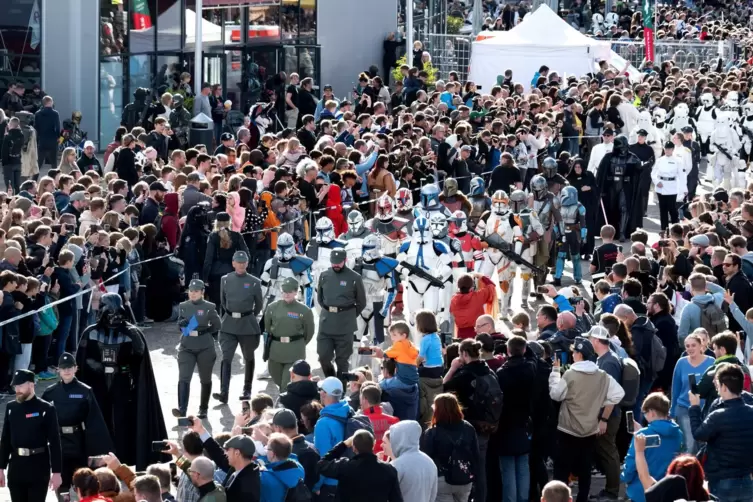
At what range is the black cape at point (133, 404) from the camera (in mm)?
12750

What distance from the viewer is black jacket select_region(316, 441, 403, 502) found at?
32.3 feet

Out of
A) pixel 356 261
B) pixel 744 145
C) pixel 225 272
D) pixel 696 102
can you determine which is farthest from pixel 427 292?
pixel 696 102

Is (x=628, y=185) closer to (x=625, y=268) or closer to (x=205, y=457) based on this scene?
(x=625, y=268)

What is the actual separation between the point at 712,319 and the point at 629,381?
5.82ft

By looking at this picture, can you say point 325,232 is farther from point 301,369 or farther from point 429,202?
point 301,369

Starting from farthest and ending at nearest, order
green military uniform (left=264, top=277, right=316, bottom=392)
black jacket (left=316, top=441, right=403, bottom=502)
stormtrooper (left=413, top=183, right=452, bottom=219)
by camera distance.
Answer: stormtrooper (left=413, top=183, right=452, bottom=219)
green military uniform (left=264, top=277, right=316, bottom=392)
black jacket (left=316, top=441, right=403, bottom=502)

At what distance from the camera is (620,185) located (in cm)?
2316

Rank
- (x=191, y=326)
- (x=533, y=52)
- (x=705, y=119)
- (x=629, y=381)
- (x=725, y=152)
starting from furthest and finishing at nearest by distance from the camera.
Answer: (x=533, y=52) → (x=705, y=119) → (x=725, y=152) → (x=191, y=326) → (x=629, y=381)

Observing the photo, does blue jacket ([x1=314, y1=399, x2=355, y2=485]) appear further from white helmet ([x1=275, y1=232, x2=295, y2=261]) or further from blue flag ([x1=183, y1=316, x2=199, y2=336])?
white helmet ([x1=275, y1=232, x2=295, y2=261])

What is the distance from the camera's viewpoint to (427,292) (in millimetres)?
16609

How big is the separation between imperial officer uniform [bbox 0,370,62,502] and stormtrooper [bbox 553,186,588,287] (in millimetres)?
10351

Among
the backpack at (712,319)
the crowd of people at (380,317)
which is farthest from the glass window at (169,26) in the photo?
the backpack at (712,319)

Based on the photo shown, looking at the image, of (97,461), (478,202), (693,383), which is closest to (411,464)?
(97,461)

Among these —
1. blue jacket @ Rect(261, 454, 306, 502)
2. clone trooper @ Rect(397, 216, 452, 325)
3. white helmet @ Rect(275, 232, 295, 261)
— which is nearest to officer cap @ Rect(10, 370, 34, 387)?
blue jacket @ Rect(261, 454, 306, 502)
